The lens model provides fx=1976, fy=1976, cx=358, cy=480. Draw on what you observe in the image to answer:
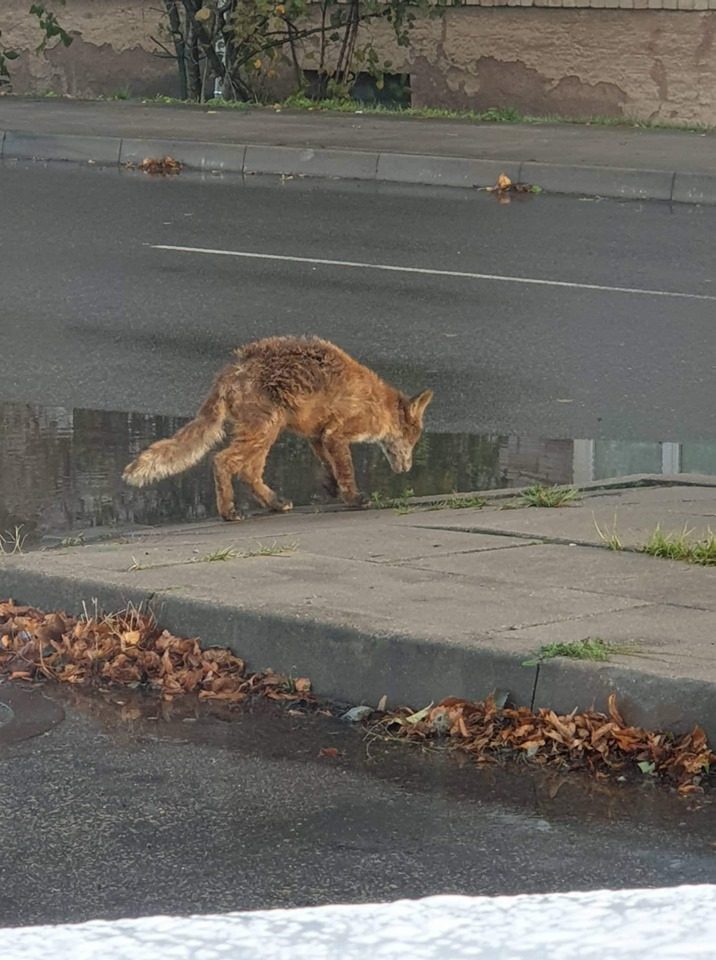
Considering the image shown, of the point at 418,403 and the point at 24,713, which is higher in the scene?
the point at 418,403

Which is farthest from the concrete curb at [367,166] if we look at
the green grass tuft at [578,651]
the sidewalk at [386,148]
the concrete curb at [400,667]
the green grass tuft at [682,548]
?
the green grass tuft at [578,651]

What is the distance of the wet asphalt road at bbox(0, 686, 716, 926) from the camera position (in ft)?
12.3

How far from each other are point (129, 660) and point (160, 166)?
11890mm

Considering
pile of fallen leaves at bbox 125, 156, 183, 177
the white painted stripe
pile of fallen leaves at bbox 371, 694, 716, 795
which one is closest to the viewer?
pile of fallen leaves at bbox 371, 694, 716, 795

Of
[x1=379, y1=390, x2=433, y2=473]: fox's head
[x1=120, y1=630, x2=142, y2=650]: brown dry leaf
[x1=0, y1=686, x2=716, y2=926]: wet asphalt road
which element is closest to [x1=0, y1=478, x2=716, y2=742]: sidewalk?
[x1=120, y1=630, x2=142, y2=650]: brown dry leaf

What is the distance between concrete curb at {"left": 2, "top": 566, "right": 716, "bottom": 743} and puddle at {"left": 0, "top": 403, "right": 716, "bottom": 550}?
70.8 inches

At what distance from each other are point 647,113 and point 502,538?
12991 mm

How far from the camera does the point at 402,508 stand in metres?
7.24

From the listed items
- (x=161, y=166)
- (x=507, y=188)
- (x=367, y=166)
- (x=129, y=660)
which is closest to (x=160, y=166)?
(x=161, y=166)

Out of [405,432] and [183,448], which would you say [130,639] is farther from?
[405,432]

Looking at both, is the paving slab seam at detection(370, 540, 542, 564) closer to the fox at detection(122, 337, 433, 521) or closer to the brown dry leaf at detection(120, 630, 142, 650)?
the brown dry leaf at detection(120, 630, 142, 650)

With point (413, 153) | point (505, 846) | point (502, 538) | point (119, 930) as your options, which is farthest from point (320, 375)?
point (413, 153)

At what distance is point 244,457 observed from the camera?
7230mm

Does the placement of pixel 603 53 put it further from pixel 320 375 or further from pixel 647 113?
pixel 320 375
